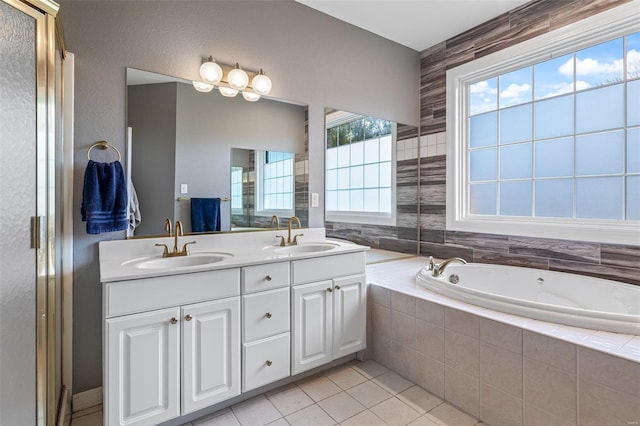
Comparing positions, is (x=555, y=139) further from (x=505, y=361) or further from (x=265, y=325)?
(x=265, y=325)

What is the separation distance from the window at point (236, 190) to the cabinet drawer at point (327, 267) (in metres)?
0.64

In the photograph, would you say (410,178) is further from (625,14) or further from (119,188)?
(119,188)

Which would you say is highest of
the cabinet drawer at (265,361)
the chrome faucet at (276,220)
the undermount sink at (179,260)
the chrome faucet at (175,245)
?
the chrome faucet at (276,220)

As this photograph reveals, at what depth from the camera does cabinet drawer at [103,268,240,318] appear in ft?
4.42

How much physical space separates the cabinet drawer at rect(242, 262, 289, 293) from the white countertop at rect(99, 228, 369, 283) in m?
0.04

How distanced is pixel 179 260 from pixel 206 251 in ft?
0.70

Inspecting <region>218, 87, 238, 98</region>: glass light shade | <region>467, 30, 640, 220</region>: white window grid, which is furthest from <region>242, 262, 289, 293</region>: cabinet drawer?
<region>467, 30, 640, 220</region>: white window grid

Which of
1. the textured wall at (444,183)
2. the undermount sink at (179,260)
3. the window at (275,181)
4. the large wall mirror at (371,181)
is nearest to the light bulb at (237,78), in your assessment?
the window at (275,181)

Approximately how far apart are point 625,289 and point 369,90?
235cm

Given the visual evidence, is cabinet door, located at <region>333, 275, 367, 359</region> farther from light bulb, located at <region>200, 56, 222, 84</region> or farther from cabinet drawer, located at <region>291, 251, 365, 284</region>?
light bulb, located at <region>200, 56, 222, 84</region>

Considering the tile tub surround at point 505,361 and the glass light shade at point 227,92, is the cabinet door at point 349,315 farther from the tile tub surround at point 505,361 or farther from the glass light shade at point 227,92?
the glass light shade at point 227,92

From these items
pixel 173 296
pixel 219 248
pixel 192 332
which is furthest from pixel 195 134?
pixel 192 332

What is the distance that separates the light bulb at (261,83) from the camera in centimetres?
221

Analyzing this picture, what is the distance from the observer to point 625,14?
2.01 m
